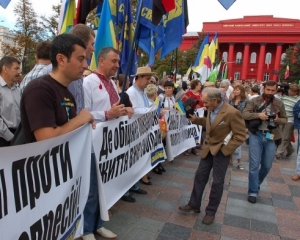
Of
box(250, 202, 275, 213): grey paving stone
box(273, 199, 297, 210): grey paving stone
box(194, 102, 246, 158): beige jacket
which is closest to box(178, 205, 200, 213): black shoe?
box(194, 102, 246, 158): beige jacket

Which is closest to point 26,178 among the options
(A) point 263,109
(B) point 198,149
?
(A) point 263,109

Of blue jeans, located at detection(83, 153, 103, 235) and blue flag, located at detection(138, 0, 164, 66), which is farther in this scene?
blue flag, located at detection(138, 0, 164, 66)

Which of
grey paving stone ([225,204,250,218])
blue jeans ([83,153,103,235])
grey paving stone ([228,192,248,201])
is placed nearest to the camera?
blue jeans ([83,153,103,235])

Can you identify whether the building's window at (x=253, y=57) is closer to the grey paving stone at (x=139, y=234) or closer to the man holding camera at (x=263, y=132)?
the man holding camera at (x=263, y=132)

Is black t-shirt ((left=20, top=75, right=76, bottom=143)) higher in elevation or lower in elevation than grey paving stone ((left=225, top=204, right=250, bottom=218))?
higher

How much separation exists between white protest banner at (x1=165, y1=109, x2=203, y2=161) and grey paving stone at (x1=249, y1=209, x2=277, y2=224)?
209 centimetres

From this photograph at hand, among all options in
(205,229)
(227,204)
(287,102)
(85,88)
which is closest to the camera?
(85,88)

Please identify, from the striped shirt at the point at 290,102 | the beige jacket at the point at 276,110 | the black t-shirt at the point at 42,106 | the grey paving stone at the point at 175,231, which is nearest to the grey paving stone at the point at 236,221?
the grey paving stone at the point at 175,231

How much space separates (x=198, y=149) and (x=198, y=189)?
430 centimetres

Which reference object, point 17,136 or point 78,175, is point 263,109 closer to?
point 78,175

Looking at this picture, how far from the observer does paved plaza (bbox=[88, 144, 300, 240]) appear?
342 cm

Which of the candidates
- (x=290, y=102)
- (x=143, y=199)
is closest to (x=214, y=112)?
(x=143, y=199)

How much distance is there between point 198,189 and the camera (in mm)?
3896

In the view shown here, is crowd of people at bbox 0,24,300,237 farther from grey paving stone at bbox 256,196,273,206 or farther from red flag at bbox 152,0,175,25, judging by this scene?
red flag at bbox 152,0,175,25
